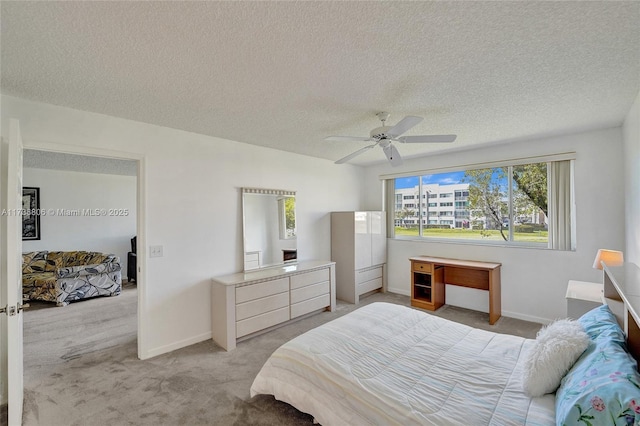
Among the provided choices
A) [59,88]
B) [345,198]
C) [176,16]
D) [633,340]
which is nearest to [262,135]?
[59,88]

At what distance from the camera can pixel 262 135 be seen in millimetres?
3439

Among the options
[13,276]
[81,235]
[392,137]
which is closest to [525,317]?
[392,137]

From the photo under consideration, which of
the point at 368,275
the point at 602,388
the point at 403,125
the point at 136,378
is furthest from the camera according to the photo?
the point at 368,275

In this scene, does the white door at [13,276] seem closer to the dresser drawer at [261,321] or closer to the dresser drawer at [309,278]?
the dresser drawer at [261,321]

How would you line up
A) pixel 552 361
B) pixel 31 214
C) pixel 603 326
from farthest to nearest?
pixel 31 214
pixel 603 326
pixel 552 361

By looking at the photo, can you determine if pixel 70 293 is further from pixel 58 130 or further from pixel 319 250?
pixel 319 250

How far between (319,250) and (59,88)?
3764 mm

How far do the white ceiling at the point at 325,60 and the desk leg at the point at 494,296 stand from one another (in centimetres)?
207

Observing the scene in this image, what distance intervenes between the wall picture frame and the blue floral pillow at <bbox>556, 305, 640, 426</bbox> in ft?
25.9

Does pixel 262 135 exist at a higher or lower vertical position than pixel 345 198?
higher

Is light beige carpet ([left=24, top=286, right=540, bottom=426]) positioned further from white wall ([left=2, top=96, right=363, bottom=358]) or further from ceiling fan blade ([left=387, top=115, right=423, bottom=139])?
ceiling fan blade ([left=387, top=115, right=423, bottom=139])

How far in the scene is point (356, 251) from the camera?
15.4ft

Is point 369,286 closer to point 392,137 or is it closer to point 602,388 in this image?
point 392,137

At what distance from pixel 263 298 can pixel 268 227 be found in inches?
42.6
